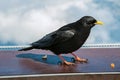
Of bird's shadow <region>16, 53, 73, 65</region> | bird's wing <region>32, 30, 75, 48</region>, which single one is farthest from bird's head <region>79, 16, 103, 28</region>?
bird's shadow <region>16, 53, 73, 65</region>

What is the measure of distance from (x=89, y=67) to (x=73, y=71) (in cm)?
31

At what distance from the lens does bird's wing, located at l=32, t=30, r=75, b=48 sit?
17.8ft

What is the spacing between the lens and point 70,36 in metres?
5.41

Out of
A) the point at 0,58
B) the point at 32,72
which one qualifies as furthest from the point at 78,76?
the point at 0,58

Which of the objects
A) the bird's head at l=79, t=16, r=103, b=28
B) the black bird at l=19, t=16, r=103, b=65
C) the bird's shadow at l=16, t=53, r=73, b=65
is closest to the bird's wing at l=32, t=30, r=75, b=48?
the black bird at l=19, t=16, r=103, b=65

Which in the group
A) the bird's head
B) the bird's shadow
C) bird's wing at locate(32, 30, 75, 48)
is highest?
the bird's head

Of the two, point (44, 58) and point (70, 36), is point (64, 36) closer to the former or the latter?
point (70, 36)

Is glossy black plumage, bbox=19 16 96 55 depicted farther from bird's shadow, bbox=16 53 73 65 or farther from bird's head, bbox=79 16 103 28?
bird's shadow, bbox=16 53 73 65

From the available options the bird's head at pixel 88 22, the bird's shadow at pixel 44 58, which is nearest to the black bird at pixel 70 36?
the bird's head at pixel 88 22

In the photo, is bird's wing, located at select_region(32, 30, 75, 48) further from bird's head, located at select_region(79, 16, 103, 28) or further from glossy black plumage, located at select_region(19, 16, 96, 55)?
bird's head, located at select_region(79, 16, 103, 28)

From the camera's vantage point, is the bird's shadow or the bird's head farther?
the bird's shadow

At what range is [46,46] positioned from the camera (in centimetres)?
553

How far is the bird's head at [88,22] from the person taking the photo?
17.9 feet

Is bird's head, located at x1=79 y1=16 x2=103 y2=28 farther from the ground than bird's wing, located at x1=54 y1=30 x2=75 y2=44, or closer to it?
farther from the ground
